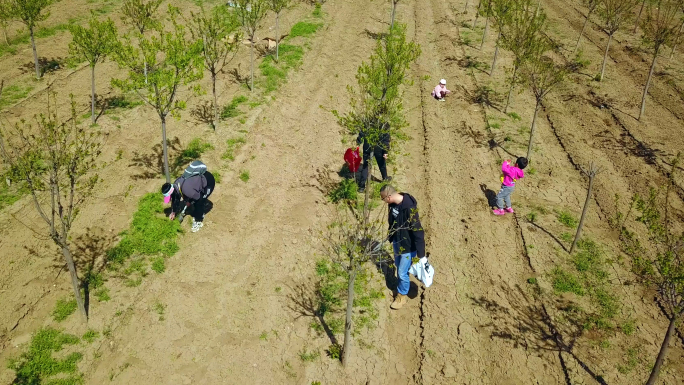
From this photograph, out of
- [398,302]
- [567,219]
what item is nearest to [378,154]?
[398,302]

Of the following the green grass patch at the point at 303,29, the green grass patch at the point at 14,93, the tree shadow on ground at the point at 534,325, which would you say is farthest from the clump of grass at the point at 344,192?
the green grass patch at the point at 303,29

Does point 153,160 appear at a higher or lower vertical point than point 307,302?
higher

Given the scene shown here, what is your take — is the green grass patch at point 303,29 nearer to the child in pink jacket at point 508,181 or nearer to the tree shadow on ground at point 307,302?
the child in pink jacket at point 508,181

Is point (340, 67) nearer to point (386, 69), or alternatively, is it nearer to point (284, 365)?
point (386, 69)

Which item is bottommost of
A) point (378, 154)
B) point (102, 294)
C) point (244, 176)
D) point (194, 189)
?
point (244, 176)

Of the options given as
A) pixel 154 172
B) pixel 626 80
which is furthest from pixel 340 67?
pixel 626 80

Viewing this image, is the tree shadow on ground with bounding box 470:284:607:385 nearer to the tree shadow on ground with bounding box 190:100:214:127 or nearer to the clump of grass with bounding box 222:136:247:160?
the clump of grass with bounding box 222:136:247:160

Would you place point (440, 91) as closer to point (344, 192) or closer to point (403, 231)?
point (344, 192)
